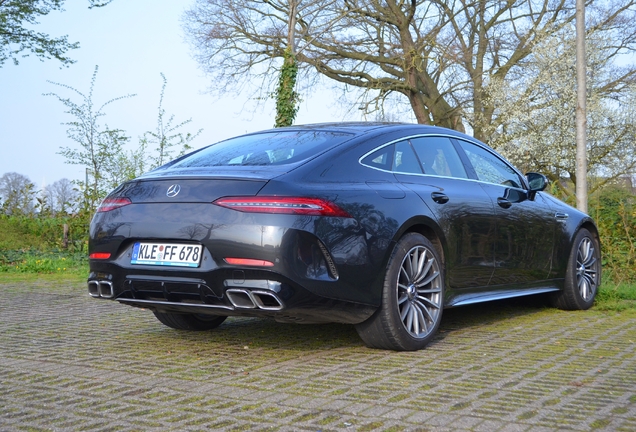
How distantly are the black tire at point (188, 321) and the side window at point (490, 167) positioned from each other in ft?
7.59

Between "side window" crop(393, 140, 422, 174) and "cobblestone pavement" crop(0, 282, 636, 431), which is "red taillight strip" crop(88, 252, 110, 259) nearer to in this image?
"cobblestone pavement" crop(0, 282, 636, 431)

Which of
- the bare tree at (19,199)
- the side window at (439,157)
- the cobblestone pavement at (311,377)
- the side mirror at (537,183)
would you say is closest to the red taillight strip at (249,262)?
the cobblestone pavement at (311,377)

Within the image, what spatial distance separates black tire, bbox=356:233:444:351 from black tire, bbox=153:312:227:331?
1466 millimetres

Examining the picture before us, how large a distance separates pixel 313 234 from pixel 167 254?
2.86ft

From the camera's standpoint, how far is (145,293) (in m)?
4.81

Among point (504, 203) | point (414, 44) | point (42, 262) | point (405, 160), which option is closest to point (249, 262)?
point (405, 160)

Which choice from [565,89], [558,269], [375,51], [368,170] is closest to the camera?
[368,170]

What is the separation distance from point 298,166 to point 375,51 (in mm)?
26408

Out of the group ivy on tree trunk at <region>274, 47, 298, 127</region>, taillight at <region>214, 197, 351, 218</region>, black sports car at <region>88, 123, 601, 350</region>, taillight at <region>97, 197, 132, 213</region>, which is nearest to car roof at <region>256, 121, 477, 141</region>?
black sports car at <region>88, 123, 601, 350</region>

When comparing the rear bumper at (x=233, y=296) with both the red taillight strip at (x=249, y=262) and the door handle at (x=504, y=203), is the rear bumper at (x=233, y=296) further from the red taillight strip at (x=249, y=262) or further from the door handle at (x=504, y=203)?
the door handle at (x=504, y=203)

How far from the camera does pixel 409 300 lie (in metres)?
5.12

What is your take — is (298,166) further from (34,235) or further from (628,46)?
(628,46)

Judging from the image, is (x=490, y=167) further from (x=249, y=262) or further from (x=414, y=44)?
(x=414, y=44)

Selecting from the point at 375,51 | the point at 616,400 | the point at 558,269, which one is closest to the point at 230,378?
the point at 616,400
